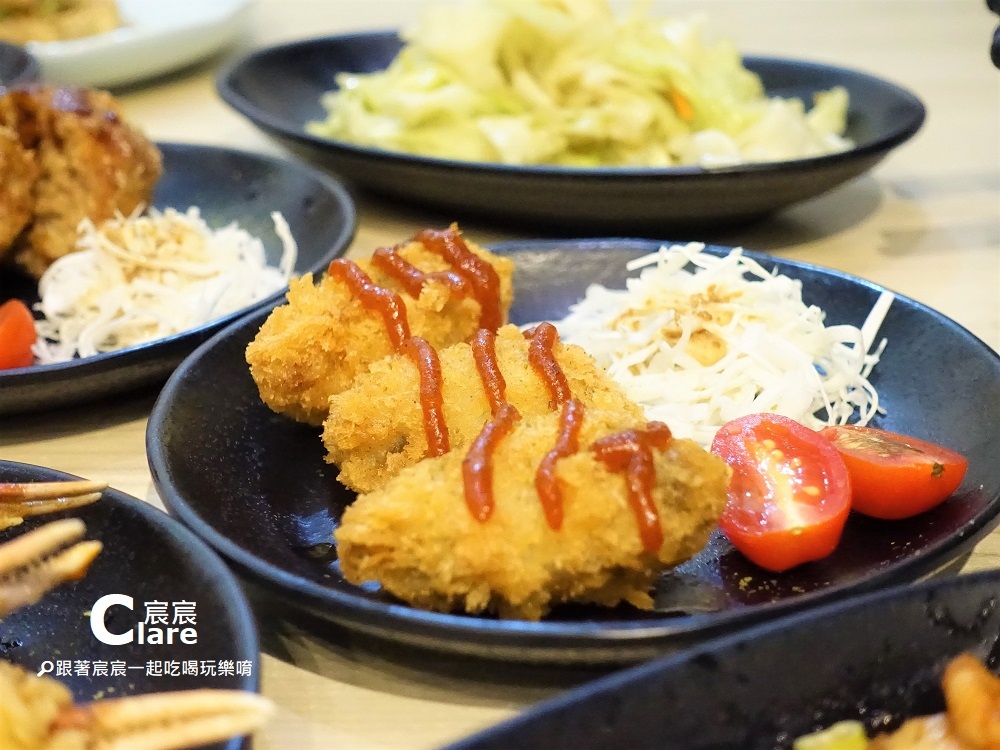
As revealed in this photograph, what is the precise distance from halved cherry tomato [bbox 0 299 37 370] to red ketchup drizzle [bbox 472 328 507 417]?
4.16ft

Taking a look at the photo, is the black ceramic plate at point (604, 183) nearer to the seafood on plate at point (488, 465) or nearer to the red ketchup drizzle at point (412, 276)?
the red ketchup drizzle at point (412, 276)

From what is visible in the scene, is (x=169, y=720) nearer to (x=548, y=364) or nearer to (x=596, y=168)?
(x=548, y=364)

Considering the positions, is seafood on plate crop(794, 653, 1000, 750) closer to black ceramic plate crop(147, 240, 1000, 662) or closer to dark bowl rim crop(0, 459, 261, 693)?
black ceramic plate crop(147, 240, 1000, 662)

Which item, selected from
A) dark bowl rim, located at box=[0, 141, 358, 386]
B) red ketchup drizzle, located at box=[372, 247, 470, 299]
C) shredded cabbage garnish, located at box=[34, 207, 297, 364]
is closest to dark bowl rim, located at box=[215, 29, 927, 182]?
dark bowl rim, located at box=[0, 141, 358, 386]

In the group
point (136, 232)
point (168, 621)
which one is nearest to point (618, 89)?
point (136, 232)

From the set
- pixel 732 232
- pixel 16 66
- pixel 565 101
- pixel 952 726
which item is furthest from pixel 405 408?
pixel 16 66

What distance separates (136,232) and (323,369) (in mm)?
1222

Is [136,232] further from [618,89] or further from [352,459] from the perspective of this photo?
[618,89]

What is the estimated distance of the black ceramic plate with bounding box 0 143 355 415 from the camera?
7.75 ft

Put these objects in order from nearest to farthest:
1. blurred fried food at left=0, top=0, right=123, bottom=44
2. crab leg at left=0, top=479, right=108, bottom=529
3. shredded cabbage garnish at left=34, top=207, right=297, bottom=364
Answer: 1. crab leg at left=0, top=479, right=108, bottom=529
2. shredded cabbage garnish at left=34, top=207, right=297, bottom=364
3. blurred fried food at left=0, top=0, right=123, bottom=44

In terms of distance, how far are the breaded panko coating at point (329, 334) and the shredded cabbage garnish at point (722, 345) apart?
0.39 m

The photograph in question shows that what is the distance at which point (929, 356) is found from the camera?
2.40 m

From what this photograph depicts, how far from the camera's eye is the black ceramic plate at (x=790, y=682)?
4.05 ft

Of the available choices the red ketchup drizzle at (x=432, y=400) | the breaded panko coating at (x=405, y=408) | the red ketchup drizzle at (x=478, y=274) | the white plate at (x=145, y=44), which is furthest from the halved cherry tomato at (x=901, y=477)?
the white plate at (x=145, y=44)
